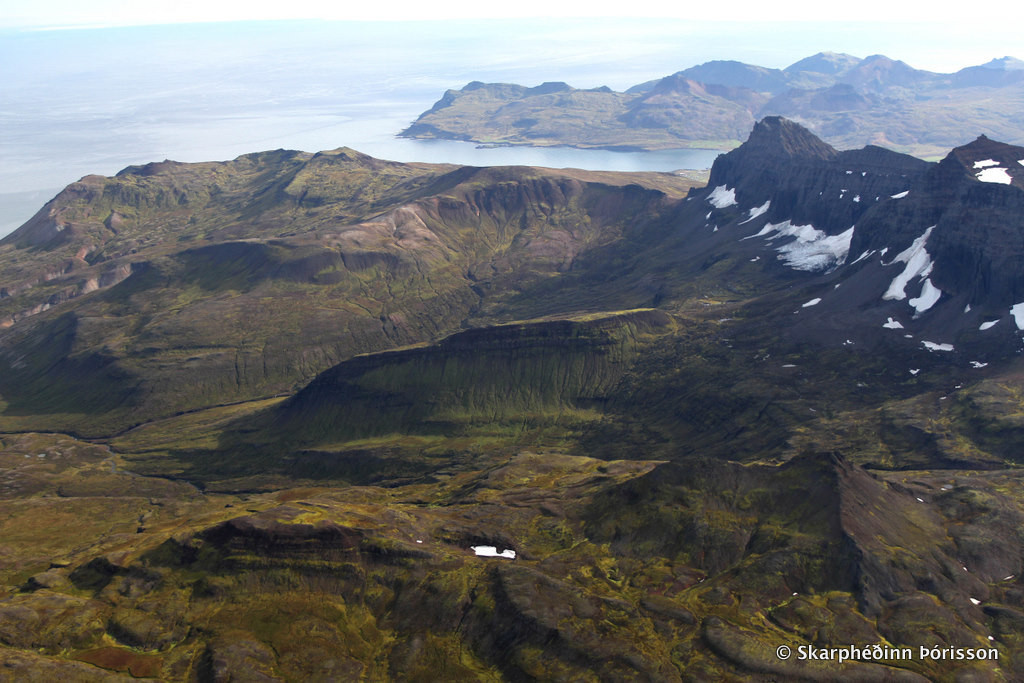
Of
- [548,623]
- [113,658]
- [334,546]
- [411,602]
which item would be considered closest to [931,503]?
[548,623]

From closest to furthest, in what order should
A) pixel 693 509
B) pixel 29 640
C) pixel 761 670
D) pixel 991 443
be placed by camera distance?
1. pixel 761 670
2. pixel 29 640
3. pixel 693 509
4. pixel 991 443

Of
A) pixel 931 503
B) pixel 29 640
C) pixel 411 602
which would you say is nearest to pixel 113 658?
pixel 29 640

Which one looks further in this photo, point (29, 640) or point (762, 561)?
point (762, 561)

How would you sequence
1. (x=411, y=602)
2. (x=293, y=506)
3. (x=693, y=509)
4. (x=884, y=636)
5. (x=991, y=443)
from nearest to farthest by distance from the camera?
(x=884, y=636) → (x=411, y=602) → (x=693, y=509) → (x=293, y=506) → (x=991, y=443)

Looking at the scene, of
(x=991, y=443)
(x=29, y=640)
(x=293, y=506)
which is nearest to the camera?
(x=29, y=640)

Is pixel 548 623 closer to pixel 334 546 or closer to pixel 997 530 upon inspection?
pixel 334 546

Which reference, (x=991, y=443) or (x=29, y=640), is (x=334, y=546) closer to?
(x=29, y=640)
